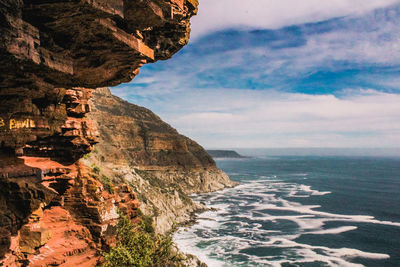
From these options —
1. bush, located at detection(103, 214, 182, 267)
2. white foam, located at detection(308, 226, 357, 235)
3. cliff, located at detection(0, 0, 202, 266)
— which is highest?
cliff, located at detection(0, 0, 202, 266)

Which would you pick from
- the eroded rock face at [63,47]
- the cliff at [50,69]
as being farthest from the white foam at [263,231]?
the eroded rock face at [63,47]

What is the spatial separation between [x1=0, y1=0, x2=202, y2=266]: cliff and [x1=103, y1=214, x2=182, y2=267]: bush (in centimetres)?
214

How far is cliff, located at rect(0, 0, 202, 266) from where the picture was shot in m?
7.61

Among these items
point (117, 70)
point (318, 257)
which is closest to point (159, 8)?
point (117, 70)

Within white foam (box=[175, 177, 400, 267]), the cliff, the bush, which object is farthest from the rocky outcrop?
the cliff

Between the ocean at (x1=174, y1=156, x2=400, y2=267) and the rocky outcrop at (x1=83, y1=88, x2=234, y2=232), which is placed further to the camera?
the rocky outcrop at (x1=83, y1=88, x2=234, y2=232)

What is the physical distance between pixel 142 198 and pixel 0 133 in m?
56.4

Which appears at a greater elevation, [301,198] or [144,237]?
[144,237]

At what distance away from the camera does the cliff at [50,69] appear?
7605mm

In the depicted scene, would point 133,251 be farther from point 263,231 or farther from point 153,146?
point 153,146

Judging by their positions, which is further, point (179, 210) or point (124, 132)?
point (124, 132)

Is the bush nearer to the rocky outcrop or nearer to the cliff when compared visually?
the cliff

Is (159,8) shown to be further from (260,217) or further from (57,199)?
(260,217)

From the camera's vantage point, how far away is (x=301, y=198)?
102 metres
